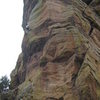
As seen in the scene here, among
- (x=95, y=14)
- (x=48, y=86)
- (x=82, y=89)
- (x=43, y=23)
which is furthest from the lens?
(x=95, y=14)

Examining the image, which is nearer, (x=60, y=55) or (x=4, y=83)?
(x=60, y=55)

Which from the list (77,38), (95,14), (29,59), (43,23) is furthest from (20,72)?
(95,14)

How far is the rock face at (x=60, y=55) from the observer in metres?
27.6

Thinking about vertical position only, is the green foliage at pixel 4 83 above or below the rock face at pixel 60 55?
below

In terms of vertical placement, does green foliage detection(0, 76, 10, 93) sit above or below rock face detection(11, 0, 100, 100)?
below

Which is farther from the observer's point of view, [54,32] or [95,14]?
[95,14]

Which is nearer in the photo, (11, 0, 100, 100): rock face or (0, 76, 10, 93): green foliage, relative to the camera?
(11, 0, 100, 100): rock face

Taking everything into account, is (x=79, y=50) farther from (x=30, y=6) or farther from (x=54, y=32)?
(x=30, y=6)

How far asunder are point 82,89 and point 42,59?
6501mm

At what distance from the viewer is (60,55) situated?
31016 mm

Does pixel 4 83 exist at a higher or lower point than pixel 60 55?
lower

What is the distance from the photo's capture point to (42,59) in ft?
103

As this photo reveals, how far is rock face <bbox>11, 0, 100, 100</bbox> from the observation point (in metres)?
27.6

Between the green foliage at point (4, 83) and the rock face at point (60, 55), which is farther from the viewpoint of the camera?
the green foliage at point (4, 83)
